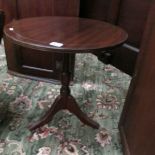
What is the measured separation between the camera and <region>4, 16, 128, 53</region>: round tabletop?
1112 mm

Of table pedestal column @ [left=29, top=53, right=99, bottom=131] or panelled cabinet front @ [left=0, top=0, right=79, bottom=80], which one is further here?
panelled cabinet front @ [left=0, top=0, right=79, bottom=80]

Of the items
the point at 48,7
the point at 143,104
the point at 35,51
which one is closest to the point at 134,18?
the point at 48,7

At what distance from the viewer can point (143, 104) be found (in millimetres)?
1095

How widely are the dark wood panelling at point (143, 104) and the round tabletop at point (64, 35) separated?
177 mm

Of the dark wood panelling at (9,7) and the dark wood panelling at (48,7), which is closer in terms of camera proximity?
the dark wood panelling at (48,7)

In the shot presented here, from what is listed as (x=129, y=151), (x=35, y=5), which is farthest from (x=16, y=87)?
(x=129, y=151)

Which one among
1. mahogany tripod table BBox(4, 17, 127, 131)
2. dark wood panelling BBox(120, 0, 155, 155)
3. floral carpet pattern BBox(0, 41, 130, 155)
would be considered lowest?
floral carpet pattern BBox(0, 41, 130, 155)

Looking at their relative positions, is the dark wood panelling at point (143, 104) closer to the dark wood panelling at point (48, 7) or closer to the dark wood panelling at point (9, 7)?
the dark wood panelling at point (48, 7)

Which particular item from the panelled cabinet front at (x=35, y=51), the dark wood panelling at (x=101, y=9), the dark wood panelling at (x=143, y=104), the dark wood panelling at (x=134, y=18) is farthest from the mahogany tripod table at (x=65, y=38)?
the dark wood panelling at (x=101, y=9)

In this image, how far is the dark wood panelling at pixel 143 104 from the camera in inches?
39.0

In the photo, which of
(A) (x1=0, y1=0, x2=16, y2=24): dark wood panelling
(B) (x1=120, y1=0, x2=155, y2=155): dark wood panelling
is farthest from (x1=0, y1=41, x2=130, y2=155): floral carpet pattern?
(A) (x1=0, y1=0, x2=16, y2=24): dark wood panelling

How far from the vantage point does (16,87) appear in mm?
2121

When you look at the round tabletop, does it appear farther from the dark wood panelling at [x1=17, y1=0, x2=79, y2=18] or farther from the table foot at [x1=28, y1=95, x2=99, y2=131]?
the table foot at [x1=28, y1=95, x2=99, y2=131]

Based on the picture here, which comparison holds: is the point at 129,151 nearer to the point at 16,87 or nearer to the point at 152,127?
the point at 152,127
